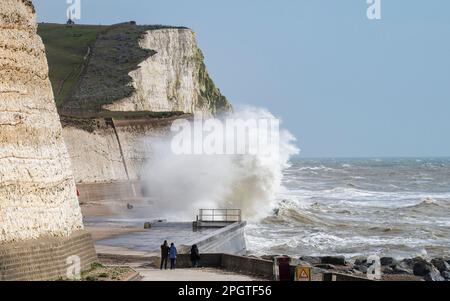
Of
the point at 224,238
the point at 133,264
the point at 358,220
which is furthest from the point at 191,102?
the point at 133,264

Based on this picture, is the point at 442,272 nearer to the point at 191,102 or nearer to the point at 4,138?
the point at 4,138

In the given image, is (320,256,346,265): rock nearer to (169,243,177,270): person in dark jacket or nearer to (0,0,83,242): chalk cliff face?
(169,243,177,270): person in dark jacket

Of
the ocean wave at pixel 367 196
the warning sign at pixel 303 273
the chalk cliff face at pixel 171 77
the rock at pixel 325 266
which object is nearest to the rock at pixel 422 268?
the rock at pixel 325 266

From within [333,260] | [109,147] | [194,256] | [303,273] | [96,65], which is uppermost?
[96,65]

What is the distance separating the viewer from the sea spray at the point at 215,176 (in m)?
48.8

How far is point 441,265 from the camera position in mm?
28531

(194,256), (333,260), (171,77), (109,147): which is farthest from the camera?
(171,77)

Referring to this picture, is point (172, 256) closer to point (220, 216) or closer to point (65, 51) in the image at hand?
point (220, 216)

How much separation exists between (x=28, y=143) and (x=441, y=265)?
16628mm

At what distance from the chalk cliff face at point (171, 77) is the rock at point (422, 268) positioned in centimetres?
4725

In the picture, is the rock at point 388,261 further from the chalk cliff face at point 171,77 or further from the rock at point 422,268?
the chalk cliff face at point 171,77

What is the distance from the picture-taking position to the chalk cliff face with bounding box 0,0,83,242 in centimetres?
1606

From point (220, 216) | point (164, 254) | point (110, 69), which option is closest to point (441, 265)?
point (164, 254)
